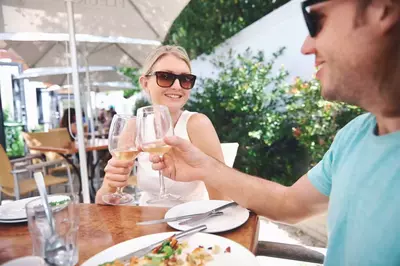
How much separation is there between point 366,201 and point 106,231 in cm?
103

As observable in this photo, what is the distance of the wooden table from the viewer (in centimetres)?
117

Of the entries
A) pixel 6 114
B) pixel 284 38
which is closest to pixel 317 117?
pixel 284 38

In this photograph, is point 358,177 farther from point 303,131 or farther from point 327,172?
point 303,131

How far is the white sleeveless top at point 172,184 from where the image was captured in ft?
7.23

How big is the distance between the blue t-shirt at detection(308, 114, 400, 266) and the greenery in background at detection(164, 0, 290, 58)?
6906 mm

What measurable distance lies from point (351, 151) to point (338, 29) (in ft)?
1.55

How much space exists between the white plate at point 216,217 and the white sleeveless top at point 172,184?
0.68m

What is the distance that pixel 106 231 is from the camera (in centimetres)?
132

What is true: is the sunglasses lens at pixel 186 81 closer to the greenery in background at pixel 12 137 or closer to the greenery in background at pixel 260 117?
the greenery in background at pixel 260 117

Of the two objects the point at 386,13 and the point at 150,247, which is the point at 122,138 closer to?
the point at 150,247

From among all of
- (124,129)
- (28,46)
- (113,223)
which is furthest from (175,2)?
(28,46)

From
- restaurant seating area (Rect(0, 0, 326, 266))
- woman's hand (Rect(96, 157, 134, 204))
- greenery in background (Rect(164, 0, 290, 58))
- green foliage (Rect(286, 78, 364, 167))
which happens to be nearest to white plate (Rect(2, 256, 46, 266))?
restaurant seating area (Rect(0, 0, 326, 266))

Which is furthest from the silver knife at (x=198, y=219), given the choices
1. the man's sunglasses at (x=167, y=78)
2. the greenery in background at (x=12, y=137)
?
the greenery in background at (x=12, y=137)

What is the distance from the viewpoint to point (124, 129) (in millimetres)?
1604
